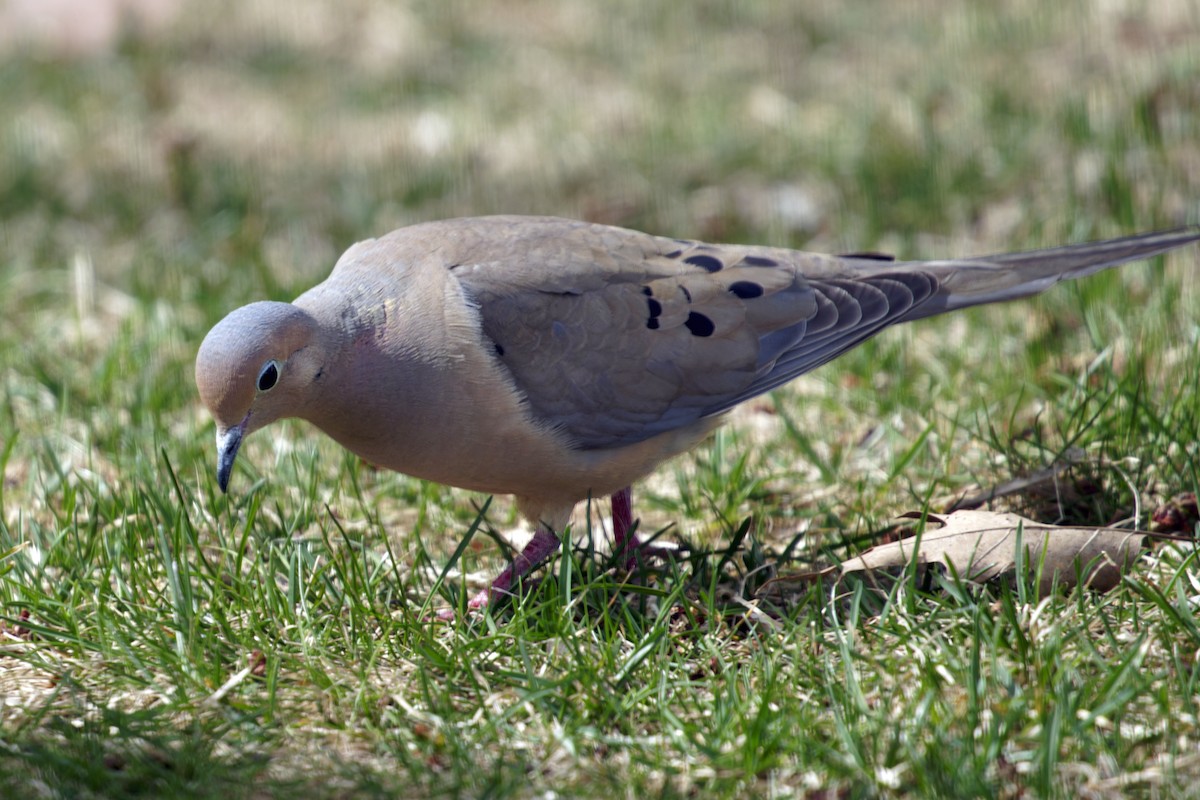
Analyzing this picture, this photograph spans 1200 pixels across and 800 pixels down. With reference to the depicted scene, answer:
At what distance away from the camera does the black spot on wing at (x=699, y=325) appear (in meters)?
3.75

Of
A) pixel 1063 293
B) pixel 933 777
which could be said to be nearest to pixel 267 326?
pixel 933 777

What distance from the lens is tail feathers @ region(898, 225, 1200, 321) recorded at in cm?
377

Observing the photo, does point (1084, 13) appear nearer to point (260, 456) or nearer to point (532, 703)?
point (260, 456)

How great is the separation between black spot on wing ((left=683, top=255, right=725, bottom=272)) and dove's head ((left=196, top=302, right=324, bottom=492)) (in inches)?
43.5

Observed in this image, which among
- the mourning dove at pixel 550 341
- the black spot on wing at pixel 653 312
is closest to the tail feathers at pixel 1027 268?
the mourning dove at pixel 550 341

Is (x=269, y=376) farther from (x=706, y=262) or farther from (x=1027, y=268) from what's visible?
(x=1027, y=268)

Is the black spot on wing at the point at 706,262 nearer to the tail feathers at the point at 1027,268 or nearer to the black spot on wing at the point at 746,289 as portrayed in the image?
the black spot on wing at the point at 746,289

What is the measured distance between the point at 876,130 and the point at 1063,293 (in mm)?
1660

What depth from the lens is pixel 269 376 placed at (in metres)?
3.25

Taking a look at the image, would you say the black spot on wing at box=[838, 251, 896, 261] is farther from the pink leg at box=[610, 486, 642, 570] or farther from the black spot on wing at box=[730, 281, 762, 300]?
the pink leg at box=[610, 486, 642, 570]

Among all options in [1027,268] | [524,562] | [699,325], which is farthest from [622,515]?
[1027,268]

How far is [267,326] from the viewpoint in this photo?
10.5 ft

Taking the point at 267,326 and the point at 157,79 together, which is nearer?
the point at 267,326

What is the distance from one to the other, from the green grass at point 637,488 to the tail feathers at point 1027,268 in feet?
1.14
